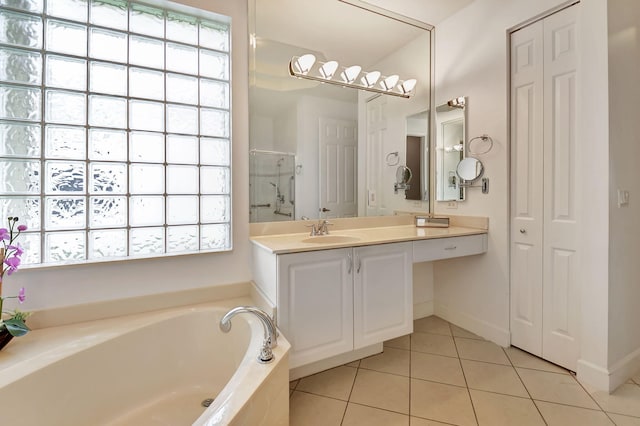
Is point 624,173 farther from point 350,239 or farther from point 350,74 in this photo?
point 350,74

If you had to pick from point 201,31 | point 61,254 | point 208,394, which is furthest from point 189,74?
point 208,394

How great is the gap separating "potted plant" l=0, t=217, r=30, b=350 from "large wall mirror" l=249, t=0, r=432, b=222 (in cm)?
114

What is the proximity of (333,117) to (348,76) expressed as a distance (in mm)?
337

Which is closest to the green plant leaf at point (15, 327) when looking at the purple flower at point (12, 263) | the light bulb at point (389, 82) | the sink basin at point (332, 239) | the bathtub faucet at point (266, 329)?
the purple flower at point (12, 263)

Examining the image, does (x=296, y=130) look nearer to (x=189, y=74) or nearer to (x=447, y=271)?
(x=189, y=74)

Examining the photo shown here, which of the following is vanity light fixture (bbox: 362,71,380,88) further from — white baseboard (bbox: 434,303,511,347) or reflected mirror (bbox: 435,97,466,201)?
white baseboard (bbox: 434,303,511,347)

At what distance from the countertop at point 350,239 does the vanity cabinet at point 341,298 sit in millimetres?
34

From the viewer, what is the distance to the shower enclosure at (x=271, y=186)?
6.58 feet

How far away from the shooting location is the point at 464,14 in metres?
2.38

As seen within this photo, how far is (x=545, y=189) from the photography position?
1.92 meters

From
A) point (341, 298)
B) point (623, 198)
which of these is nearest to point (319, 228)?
point (341, 298)

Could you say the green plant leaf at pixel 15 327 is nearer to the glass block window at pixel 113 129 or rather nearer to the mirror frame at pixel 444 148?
the glass block window at pixel 113 129

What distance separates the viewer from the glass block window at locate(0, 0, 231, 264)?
1.47 metres

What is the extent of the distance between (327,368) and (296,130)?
63.7 inches
